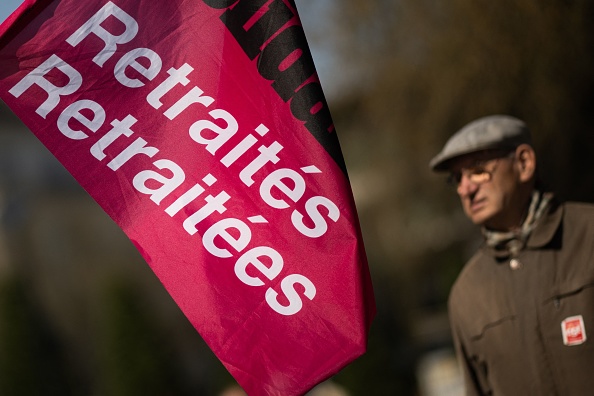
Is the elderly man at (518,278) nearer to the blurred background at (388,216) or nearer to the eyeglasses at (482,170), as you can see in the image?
the eyeglasses at (482,170)

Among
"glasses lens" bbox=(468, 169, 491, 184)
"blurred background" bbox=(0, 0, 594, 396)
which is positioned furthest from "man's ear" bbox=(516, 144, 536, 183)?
"blurred background" bbox=(0, 0, 594, 396)

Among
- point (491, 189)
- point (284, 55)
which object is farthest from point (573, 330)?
point (284, 55)

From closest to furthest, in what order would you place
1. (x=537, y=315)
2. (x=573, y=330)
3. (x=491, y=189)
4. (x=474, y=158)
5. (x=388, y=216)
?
(x=573, y=330) → (x=537, y=315) → (x=491, y=189) → (x=474, y=158) → (x=388, y=216)

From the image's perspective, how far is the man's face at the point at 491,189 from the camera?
4188 millimetres

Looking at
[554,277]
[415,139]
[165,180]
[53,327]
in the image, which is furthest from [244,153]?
[53,327]

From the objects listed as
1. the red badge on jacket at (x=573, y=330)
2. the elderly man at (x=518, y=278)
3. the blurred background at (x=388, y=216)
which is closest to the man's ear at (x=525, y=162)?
the elderly man at (x=518, y=278)

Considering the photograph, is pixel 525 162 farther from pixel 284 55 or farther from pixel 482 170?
pixel 284 55

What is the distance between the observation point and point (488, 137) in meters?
4.30

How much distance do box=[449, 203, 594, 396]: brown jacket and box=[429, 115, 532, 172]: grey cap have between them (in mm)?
359

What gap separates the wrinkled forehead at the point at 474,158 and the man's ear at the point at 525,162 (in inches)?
1.9

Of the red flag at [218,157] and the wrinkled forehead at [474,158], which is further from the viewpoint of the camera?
the wrinkled forehead at [474,158]

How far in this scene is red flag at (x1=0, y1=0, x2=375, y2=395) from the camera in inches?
105

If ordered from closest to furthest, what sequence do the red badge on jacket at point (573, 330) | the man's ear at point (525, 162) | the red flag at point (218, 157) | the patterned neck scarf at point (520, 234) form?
1. the red flag at point (218, 157)
2. the red badge on jacket at point (573, 330)
3. the patterned neck scarf at point (520, 234)
4. the man's ear at point (525, 162)

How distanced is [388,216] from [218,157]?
9.05m
